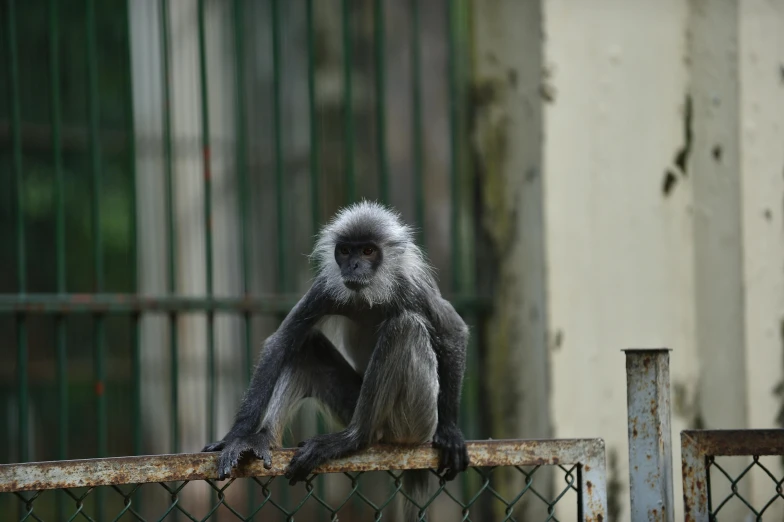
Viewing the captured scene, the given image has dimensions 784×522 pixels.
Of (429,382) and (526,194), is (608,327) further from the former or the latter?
(429,382)

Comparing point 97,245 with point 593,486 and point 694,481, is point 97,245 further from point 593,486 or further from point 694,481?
point 694,481

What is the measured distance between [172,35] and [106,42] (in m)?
0.35

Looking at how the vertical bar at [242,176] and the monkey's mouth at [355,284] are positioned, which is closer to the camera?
the monkey's mouth at [355,284]

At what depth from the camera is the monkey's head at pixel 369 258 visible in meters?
3.71

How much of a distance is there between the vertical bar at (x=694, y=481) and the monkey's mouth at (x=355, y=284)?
1555mm

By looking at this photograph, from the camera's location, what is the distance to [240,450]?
2.86m

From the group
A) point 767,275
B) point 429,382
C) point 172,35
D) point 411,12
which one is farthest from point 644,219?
point 172,35

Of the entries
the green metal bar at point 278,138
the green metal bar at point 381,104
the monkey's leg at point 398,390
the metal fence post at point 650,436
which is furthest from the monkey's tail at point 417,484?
the green metal bar at point 381,104

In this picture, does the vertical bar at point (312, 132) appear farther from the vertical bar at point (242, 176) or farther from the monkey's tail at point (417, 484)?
the monkey's tail at point (417, 484)

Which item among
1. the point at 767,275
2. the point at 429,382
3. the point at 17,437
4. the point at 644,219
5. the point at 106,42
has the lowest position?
the point at 17,437

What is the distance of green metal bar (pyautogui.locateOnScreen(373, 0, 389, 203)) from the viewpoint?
17.7 feet

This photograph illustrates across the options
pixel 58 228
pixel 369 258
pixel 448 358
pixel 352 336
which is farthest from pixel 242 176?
pixel 448 358

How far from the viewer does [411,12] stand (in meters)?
5.65

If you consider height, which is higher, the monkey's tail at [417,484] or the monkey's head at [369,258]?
the monkey's head at [369,258]
